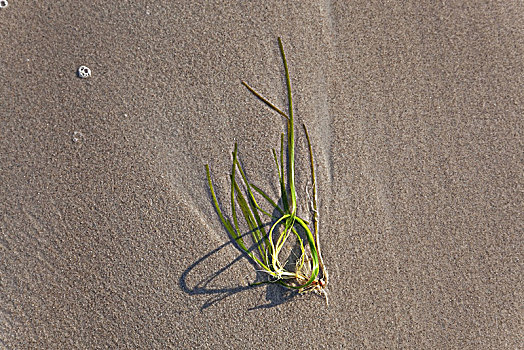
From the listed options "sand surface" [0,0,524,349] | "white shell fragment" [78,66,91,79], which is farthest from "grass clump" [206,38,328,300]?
"white shell fragment" [78,66,91,79]

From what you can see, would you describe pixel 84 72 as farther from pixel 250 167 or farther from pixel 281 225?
pixel 281 225

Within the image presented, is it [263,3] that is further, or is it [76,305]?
[263,3]

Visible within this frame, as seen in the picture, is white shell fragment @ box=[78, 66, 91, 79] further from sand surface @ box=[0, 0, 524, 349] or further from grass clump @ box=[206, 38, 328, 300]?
grass clump @ box=[206, 38, 328, 300]

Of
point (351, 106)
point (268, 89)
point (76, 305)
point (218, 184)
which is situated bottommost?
point (76, 305)

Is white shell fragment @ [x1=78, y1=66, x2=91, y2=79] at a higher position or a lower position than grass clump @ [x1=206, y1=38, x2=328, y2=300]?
higher

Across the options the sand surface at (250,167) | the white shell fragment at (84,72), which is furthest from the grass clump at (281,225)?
the white shell fragment at (84,72)

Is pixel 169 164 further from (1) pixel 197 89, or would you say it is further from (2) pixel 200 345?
(2) pixel 200 345

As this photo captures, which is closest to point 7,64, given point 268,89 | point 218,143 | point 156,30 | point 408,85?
point 156,30
